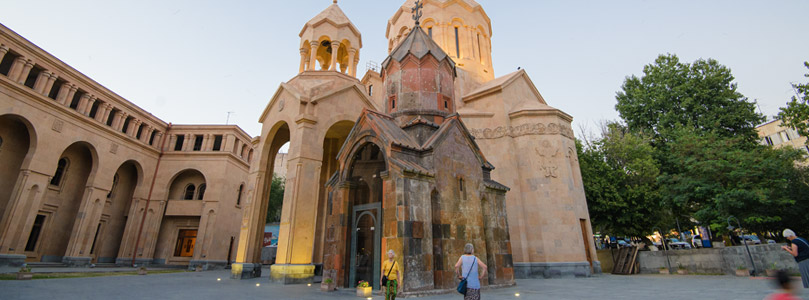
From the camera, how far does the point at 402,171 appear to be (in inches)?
322

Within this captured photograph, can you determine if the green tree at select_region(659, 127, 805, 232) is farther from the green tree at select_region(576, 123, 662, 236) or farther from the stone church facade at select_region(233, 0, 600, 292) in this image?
the stone church facade at select_region(233, 0, 600, 292)

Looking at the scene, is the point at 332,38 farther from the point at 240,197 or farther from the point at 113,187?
the point at 113,187

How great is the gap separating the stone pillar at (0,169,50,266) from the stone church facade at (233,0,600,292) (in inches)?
419

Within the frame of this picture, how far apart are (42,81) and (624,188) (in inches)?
1186

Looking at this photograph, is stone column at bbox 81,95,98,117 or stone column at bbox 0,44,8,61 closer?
stone column at bbox 0,44,8,61

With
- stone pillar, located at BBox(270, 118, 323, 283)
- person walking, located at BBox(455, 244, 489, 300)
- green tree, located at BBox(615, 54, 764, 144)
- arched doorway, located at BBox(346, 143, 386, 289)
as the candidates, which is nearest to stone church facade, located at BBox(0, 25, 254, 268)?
stone pillar, located at BBox(270, 118, 323, 283)

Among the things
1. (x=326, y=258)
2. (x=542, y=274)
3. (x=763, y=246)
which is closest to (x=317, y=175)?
(x=326, y=258)

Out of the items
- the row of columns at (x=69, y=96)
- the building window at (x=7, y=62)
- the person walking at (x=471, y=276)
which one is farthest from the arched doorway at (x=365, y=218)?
the building window at (x=7, y=62)

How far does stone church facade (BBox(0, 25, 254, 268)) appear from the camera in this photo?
16547mm

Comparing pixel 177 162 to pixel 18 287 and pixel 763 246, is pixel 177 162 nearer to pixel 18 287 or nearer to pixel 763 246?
pixel 18 287

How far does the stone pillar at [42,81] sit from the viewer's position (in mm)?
17281

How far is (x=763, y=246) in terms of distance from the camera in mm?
12141

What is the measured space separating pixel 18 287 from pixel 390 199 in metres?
9.72

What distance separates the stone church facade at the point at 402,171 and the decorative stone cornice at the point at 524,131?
0.15ft
